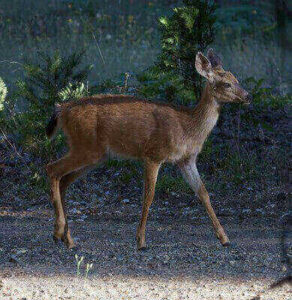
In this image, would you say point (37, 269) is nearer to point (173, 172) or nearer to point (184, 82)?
point (173, 172)

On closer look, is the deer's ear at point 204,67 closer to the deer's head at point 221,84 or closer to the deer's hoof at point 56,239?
the deer's head at point 221,84

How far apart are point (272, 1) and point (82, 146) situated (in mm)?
5008

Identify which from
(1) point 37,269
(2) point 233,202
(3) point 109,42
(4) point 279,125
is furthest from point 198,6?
(3) point 109,42

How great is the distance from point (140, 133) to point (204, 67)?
1006 millimetres

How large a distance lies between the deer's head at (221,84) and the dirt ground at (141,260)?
4.85ft

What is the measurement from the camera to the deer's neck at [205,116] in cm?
702

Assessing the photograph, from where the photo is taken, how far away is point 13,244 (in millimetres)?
6566

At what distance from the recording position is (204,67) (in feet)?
23.3

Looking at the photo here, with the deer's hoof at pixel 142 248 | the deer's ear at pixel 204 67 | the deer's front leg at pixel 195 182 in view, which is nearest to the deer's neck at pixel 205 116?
the deer's ear at pixel 204 67

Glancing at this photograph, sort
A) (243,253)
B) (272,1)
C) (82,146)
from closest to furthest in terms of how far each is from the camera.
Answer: (272,1) < (243,253) < (82,146)

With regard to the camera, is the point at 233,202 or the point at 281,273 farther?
the point at 233,202

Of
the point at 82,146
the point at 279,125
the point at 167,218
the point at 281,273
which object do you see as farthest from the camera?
the point at 279,125

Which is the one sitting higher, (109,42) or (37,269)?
(37,269)

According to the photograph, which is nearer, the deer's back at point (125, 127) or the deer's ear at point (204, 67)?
the deer's back at point (125, 127)
